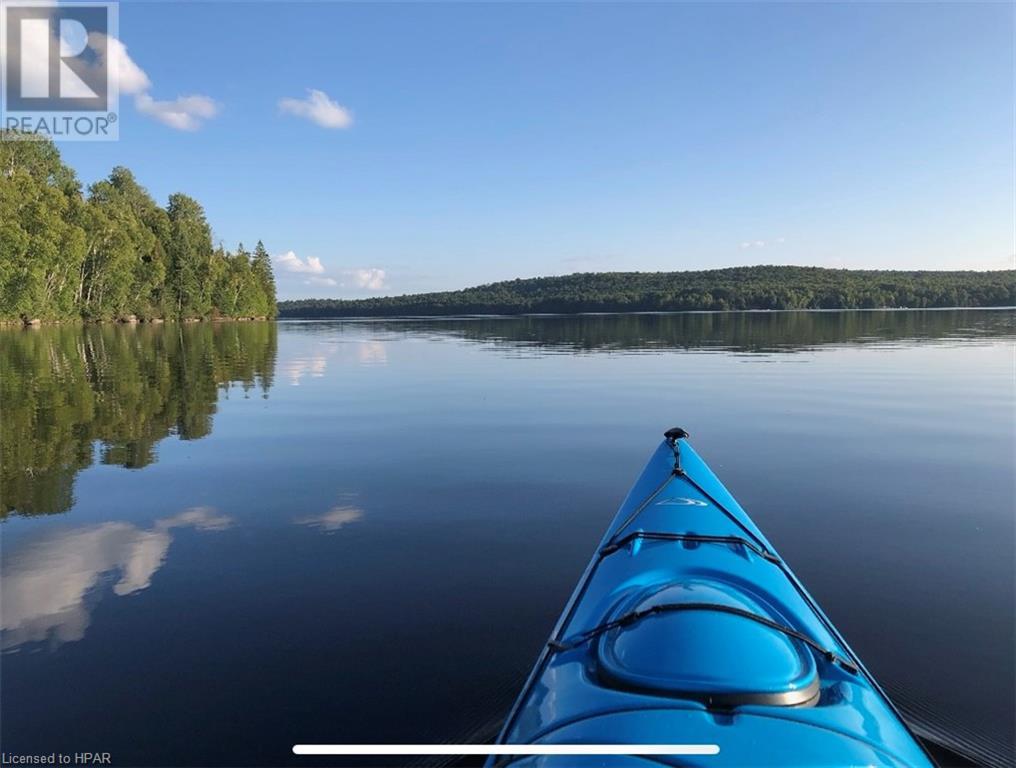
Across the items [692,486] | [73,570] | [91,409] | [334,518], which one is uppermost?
[692,486]

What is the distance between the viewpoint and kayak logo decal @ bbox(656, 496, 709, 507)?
5332mm

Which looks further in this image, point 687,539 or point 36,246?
point 36,246

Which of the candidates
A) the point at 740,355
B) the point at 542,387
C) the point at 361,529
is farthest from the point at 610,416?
the point at 740,355

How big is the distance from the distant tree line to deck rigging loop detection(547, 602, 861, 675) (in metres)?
60.3

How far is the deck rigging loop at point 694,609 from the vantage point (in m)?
3.05

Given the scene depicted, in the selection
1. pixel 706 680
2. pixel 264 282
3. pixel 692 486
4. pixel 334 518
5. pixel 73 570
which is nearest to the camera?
pixel 706 680

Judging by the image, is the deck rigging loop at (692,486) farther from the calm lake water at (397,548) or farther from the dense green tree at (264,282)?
the dense green tree at (264,282)

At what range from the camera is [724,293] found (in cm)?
12419

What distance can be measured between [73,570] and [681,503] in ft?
19.1

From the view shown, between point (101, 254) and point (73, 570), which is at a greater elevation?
point (101, 254)

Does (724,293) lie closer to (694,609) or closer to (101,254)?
(101,254)

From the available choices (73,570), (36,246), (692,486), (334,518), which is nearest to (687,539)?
(692,486)

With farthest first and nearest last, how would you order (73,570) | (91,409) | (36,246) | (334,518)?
(36,246) < (91,409) < (334,518) < (73,570)

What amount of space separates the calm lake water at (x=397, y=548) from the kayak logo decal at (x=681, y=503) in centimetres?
126
